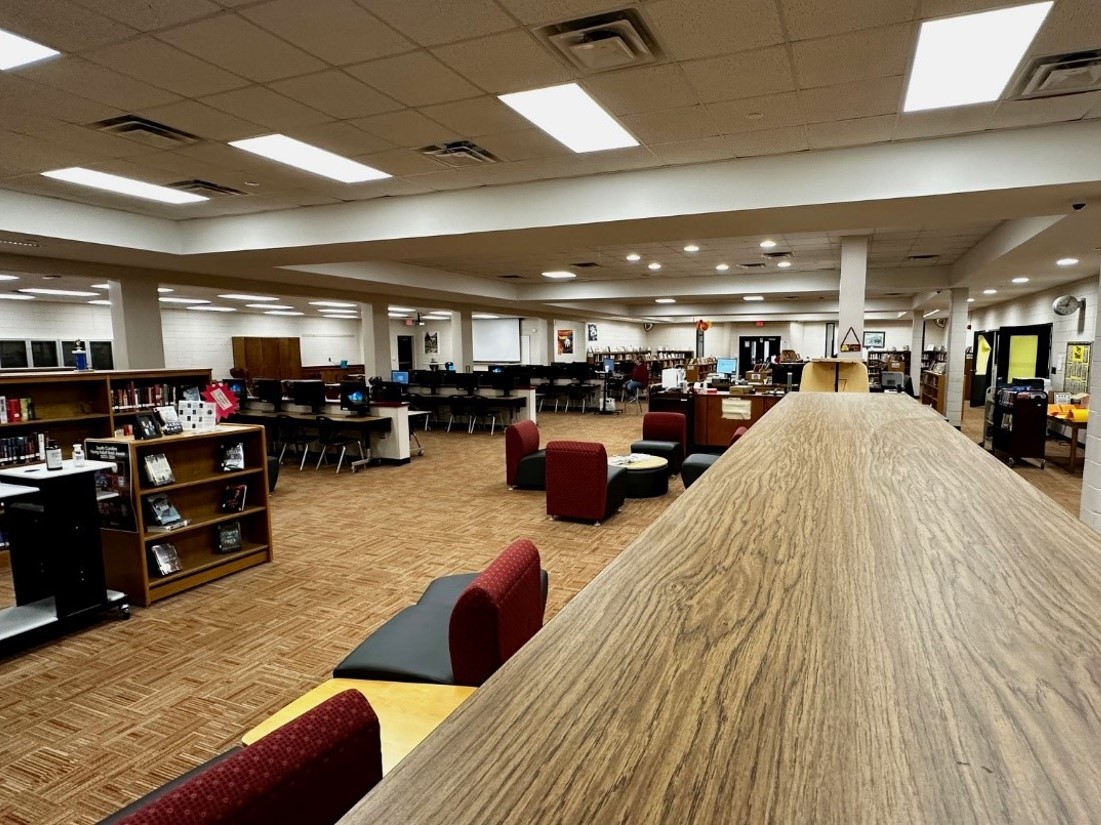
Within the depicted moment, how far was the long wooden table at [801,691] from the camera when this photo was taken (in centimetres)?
40

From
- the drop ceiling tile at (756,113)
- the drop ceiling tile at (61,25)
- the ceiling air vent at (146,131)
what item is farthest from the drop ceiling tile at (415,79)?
the ceiling air vent at (146,131)

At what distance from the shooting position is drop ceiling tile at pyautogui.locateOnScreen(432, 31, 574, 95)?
3.36m

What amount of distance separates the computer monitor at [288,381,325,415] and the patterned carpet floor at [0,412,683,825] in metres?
2.78

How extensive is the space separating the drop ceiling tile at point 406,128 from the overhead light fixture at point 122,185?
284 cm

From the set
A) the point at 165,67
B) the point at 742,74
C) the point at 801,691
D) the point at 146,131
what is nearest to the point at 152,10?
the point at 165,67

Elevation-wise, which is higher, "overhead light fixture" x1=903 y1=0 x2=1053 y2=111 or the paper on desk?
"overhead light fixture" x1=903 y1=0 x2=1053 y2=111

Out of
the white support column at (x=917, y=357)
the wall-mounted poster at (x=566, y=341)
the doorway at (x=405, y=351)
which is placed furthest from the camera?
the doorway at (x=405, y=351)

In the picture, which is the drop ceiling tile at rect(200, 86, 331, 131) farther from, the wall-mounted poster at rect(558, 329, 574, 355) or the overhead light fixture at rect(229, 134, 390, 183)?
A: the wall-mounted poster at rect(558, 329, 574, 355)

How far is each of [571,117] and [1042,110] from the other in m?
3.21

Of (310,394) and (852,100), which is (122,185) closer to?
(310,394)

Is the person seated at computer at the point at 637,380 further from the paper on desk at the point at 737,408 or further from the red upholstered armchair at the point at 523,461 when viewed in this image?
the red upholstered armchair at the point at 523,461

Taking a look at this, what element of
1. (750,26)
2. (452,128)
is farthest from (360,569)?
(750,26)

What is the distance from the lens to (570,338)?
25.5 metres

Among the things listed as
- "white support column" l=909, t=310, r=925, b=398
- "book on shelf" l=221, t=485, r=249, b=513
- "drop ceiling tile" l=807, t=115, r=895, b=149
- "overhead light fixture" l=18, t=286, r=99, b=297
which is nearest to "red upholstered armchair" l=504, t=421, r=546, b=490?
"book on shelf" l=221, t=485, r=249, b=513
